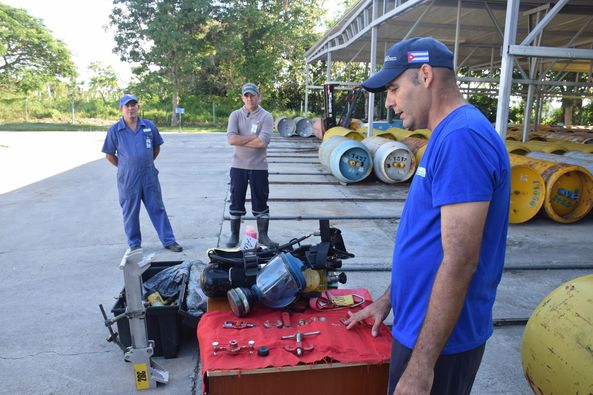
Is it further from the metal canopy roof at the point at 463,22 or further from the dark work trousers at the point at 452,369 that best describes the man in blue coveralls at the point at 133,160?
the metal canopy roof at the point at 463,22

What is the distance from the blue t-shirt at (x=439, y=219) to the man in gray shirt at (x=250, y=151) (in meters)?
4.11

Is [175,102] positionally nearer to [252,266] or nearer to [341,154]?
[341,154]

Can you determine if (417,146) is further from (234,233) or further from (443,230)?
(443,230)

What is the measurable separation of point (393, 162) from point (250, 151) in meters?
5.73

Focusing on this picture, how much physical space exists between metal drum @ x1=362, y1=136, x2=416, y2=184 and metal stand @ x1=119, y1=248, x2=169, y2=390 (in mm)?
8322

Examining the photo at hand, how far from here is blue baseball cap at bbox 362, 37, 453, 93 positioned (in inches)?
62.6

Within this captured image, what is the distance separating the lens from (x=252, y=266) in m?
3.00

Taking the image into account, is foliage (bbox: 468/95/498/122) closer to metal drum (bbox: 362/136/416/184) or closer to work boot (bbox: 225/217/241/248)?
metal drum (bbox: 362/136/416/184)

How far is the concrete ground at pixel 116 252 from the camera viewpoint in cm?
331

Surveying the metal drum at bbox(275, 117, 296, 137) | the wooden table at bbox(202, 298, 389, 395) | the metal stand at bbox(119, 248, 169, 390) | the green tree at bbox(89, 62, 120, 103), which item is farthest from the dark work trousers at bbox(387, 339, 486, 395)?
the green tree at bbox(89, 62, 120, 103)

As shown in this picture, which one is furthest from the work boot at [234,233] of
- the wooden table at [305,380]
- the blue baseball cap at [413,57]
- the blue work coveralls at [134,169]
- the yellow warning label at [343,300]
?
the blue baseball cap at [413,57]

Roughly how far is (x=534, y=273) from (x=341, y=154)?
5.86m

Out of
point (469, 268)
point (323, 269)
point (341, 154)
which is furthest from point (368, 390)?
point (341, 154)

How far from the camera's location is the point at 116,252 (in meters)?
5.77
